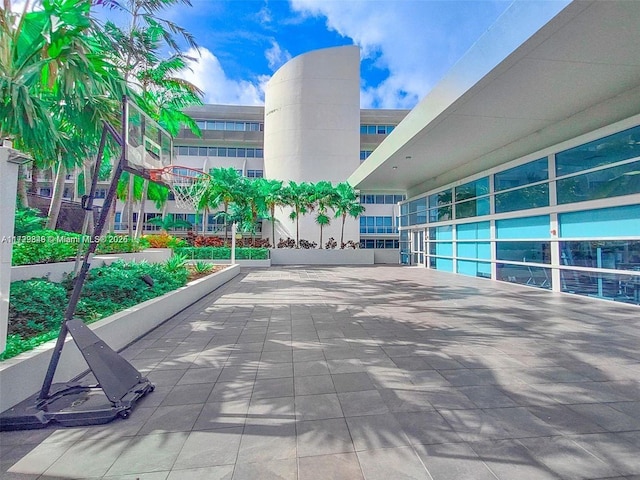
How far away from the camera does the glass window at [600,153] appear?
7105 millimetres

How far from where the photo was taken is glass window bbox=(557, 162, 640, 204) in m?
7.04

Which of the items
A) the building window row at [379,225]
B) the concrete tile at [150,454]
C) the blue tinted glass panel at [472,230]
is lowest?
the concrete tile at [150,454]

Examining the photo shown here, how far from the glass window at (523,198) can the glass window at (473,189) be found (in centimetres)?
87

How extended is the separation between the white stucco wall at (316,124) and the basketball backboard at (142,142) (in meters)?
20.1

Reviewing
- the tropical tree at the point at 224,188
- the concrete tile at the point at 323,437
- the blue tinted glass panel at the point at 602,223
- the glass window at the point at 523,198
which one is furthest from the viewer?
the tropical tree at the point at 224,188

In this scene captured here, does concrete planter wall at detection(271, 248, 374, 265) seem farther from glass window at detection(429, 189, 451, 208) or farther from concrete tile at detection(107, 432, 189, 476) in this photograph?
concrete tile at detection(107, 432, 189, 476)

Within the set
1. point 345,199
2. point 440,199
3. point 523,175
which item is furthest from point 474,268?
point 345,199

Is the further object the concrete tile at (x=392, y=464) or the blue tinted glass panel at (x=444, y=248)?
the blue tinted glass panel at (x=444, y=248)

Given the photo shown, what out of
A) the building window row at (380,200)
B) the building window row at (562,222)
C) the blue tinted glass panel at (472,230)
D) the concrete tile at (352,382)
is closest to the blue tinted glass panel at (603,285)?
the building window row at (562,222)

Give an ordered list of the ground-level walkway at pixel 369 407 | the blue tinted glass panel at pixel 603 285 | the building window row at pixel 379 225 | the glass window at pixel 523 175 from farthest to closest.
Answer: the building window row at pixel 379 225 → the glass window at pixel 523 175 → the blue tinted glass panel at pixel 603 285 → the ground-level walkway at pixel 369 407

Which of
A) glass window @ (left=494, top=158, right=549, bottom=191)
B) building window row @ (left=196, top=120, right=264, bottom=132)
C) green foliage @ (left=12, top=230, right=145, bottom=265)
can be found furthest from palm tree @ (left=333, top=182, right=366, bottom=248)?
building window row @ (left=196, top=120, right=264, bottom=132)

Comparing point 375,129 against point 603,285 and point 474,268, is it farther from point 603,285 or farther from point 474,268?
point 603,285

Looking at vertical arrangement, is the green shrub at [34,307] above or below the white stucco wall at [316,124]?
below

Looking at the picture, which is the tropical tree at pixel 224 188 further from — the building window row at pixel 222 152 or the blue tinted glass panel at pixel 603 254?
the blue tinted glass panel at pixel 603 254
